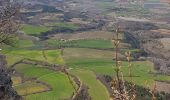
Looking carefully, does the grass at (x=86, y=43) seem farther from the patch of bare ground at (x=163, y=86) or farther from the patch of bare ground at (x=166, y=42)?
the patch of bare ground at (x=163, y=86)

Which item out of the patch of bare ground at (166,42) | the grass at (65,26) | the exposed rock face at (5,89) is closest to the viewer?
the exposed rock face at (5,89)

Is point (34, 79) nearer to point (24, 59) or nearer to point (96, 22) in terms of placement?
point (24, 59)

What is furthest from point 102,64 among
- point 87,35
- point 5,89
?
point 5,89

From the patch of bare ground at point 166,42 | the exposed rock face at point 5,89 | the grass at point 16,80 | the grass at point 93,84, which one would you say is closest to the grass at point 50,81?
the grass at point 16,80

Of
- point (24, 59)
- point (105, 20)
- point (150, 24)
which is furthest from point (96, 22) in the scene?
point (24, 59)

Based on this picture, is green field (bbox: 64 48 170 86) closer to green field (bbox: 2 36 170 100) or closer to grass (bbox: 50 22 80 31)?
green field (bbox: 2 36 170 100)

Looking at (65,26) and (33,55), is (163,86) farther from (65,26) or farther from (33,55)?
(65,26)

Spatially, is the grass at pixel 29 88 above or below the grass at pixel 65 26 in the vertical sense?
above
